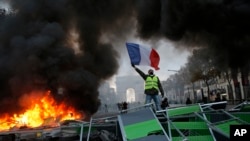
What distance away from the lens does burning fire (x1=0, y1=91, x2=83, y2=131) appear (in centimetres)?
2097

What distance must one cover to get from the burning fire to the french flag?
1136 centimetres

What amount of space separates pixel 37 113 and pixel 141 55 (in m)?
12.8

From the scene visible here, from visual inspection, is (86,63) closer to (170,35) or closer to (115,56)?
(115,56)

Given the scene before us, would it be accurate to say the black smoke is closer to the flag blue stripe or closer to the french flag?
the french flag

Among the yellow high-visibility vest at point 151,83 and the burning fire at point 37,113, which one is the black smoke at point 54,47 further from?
the yellow high-visibility vest at point 151,83

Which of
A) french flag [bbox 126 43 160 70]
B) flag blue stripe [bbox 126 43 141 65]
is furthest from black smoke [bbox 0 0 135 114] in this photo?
flag blue stripe [bbox 126 43 141 65]

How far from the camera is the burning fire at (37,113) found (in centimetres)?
2097

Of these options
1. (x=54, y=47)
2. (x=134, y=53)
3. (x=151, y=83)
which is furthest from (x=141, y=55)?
(x=54, y=47)

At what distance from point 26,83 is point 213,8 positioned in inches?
558

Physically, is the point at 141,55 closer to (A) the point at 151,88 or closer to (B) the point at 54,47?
(A) the point at 151,88

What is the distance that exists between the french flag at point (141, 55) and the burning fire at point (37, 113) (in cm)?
1136

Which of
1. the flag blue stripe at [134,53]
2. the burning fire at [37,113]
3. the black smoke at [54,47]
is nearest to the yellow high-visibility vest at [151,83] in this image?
the flag blue stripe at [134,53]

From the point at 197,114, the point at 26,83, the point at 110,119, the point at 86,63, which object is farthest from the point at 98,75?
the point at 197,114

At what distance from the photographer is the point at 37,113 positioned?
21438 millimetres
